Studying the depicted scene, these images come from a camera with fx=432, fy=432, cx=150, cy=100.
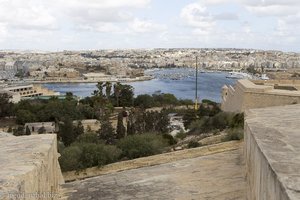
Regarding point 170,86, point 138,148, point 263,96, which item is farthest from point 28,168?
point 170,86

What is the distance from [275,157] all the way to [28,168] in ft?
6.45

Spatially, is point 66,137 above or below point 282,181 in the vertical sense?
below

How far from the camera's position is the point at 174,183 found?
537 centimetres

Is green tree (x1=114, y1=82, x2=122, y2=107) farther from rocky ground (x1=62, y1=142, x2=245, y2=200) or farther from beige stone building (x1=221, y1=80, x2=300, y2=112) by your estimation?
rocky ground (x1=62, y1=142, x2=245, y2=200)

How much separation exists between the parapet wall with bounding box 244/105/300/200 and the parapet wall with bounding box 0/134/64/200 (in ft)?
5.57

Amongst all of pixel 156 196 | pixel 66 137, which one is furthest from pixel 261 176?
pixel 66 137

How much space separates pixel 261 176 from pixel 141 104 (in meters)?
31.6

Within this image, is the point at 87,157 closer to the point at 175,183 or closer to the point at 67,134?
the point at 175,183

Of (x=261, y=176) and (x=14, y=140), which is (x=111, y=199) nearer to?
(x=14, y=140)

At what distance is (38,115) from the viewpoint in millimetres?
28781

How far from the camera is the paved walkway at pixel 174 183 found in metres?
4.92

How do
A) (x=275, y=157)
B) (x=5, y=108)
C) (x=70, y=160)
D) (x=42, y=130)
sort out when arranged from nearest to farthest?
(x=275, y=157)
(x=70, y=160)
(x=42, y=130)
(x=5, y=108)

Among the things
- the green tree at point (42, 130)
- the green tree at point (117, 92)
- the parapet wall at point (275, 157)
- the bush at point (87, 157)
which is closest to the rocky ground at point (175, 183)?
the parapet wall at point (275, 157)

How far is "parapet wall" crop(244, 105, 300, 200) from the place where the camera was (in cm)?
252
